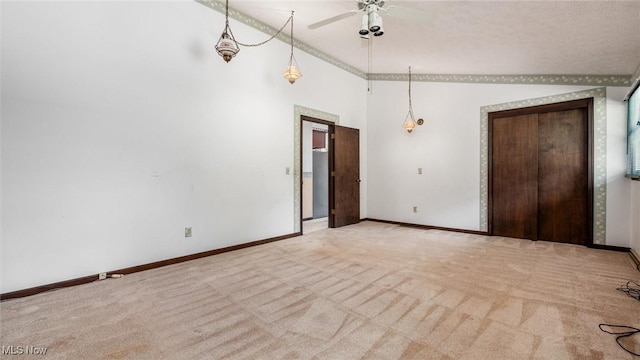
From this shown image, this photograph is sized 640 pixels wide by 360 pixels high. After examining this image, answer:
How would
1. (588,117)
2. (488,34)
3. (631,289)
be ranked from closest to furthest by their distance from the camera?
1. (631,289)
2. (488,34)
3. (588,117)

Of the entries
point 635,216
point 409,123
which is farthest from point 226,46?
point 635,216

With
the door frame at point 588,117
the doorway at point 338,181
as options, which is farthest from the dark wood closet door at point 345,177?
the door frame at point 588,117

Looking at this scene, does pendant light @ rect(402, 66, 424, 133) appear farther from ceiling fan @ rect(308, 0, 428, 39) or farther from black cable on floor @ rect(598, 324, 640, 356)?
black cable on floor @ rect(598, 324, 640, 356)

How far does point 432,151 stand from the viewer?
574 centimetres

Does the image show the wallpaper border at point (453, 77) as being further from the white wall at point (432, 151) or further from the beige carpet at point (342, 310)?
the beige carpet at point (342, 310)

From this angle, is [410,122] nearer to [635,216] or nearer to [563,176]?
[563,176]

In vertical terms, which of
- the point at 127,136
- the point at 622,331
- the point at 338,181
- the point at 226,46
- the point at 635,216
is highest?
the point at 226,46

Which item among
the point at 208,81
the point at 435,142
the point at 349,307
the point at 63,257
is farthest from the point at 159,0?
the point at 435,142

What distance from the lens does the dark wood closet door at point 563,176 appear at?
4.37m

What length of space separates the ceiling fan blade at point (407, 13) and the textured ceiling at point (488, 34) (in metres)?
0.01

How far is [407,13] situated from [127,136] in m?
3.22

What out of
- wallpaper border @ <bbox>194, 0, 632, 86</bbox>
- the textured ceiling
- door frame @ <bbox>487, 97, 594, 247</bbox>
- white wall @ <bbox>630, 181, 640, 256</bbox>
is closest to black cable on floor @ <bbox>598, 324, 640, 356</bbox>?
white wall @ <bbox>630, 181, 640, 256</bbox>

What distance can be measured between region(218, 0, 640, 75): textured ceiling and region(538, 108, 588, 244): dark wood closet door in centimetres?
78

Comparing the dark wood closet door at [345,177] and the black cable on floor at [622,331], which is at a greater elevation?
the dark wood closet door at [345,177]
